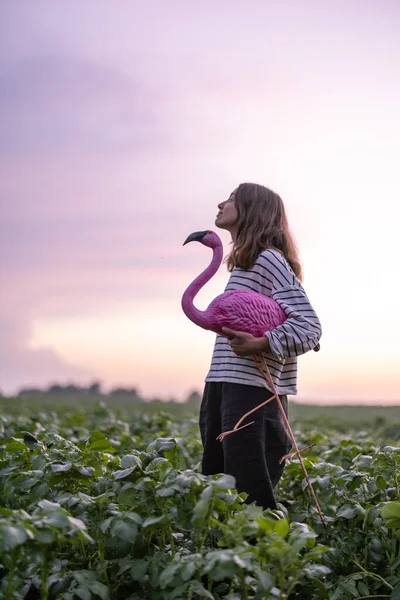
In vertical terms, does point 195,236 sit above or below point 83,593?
above

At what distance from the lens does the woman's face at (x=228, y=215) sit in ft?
13.2

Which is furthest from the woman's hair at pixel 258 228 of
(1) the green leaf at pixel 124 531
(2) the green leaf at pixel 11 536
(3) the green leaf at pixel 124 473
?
(2) the green leaf at pixel 11 536

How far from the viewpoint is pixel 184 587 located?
2621 millimetres

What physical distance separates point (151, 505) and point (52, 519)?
1.81ft

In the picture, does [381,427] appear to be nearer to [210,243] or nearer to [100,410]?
[100,410]

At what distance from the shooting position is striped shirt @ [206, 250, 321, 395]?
356cm

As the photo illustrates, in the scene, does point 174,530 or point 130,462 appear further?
point 174,530

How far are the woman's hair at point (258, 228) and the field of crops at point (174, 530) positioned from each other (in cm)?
106

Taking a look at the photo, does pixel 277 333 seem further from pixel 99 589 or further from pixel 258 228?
pixel 99 589

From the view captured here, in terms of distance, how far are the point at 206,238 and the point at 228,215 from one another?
0.29m

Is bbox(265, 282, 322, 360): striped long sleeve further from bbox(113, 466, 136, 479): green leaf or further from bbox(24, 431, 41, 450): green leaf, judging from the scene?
bbox(24, 431, 41, 450): green leaf

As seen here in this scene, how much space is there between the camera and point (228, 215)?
13.2 feet

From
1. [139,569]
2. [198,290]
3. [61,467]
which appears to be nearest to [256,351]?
[198,290]

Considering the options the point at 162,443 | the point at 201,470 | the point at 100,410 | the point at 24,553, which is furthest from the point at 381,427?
the point at 24,553
